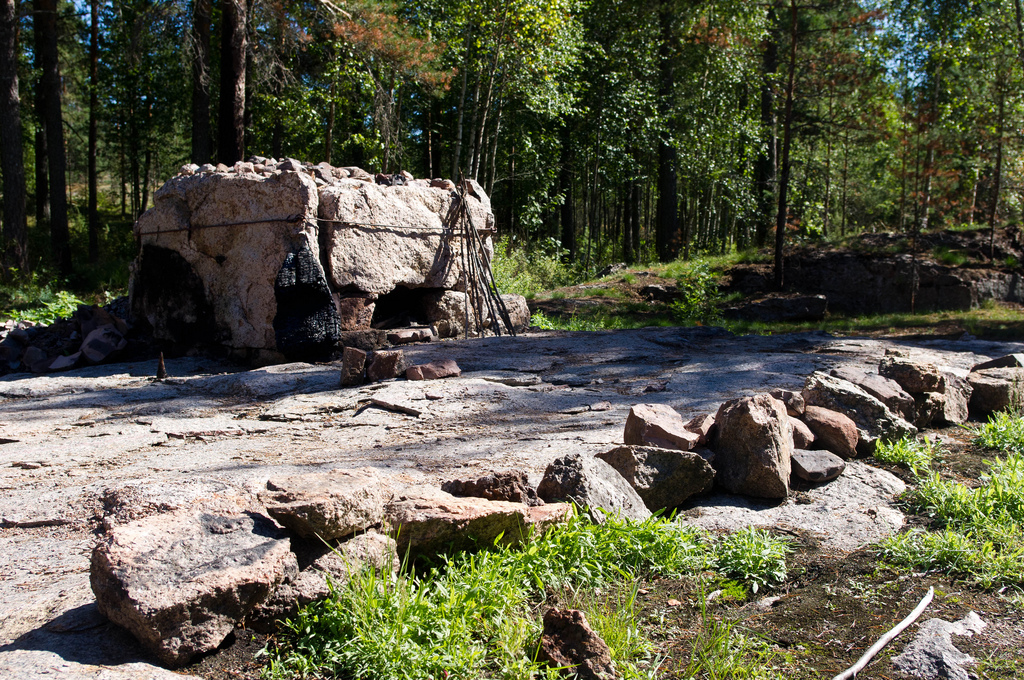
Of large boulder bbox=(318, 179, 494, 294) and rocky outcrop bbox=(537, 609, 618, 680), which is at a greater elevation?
large boulder bbox=(318, 179, 494, 294)

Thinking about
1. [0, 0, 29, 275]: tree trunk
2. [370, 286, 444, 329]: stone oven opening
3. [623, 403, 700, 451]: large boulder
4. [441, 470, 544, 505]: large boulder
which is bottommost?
[441, 470, 544, 505]: large boulder

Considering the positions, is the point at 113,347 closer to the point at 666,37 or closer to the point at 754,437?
the point at 754,437

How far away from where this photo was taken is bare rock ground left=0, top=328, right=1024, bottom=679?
239 cm

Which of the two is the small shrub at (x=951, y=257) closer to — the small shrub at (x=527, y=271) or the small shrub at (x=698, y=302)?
the small shrub at (x=698, y=302)

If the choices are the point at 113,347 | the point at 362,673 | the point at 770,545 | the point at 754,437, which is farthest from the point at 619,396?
the point at 113,347

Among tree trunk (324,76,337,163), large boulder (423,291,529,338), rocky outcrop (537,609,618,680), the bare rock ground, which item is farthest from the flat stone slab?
tree trunk (324,76,337,163)

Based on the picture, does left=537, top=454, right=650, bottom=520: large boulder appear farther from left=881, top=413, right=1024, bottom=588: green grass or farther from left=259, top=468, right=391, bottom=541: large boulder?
left=881, top=413, right=1024, bottom=588: green grass

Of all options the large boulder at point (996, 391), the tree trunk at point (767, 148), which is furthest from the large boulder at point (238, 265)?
the tree trunk at point (767, 148)

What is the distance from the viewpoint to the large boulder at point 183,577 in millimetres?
1924

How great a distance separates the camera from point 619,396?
5.47 metres

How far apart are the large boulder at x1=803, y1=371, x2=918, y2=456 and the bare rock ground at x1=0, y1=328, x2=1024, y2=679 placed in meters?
0.42

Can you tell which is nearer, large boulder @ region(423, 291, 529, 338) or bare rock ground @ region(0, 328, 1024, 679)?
bare rock ground @ region(0, 328, 1024, 679)

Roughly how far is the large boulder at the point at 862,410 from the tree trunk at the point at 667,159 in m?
13.2

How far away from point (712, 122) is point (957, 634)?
17.8 meters
